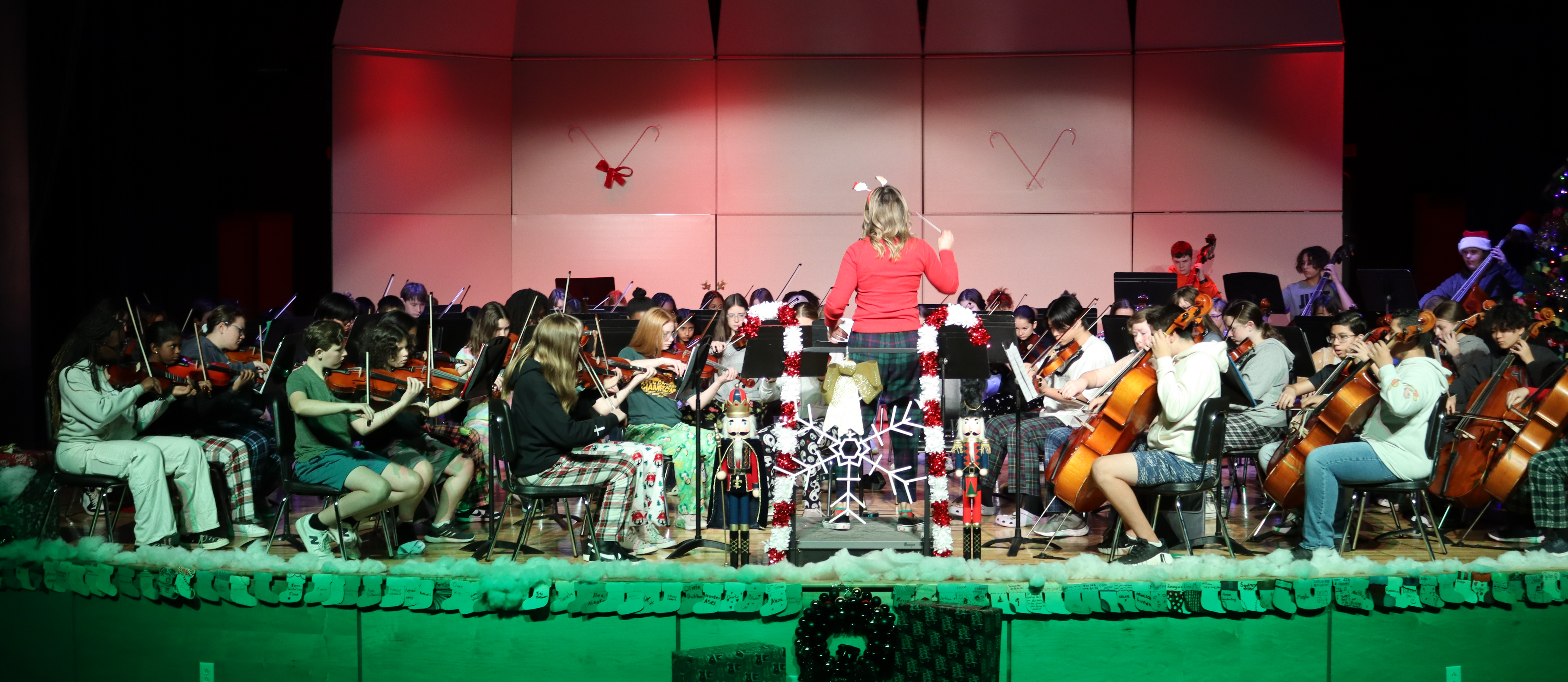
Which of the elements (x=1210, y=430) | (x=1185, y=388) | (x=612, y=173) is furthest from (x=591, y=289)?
(x=1210, y=430)

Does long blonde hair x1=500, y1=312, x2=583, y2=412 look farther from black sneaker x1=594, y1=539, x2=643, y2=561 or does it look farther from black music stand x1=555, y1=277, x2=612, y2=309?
black music stand x1=555, y1=277, x2=612, y2=309

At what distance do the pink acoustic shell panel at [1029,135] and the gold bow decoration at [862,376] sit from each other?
19.8 ft

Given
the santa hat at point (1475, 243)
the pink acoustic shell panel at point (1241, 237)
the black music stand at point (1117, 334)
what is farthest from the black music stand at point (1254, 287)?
the black music stand at point (1117, 334)

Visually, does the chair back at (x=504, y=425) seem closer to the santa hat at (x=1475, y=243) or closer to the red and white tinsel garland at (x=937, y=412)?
the red and white tinsel garland at (x=937, y=412)

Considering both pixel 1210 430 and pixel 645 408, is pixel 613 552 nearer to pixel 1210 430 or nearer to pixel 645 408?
pixel 645 408

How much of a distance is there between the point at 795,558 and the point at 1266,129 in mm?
7714

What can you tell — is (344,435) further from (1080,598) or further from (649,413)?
(1080,598)

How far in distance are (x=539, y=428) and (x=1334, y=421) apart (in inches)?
127

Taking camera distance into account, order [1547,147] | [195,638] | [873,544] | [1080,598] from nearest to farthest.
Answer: [1080,598], [195,638], [873,544], [1547,147]

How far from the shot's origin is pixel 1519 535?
4.62 meters

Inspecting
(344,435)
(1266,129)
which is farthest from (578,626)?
(1266,129)

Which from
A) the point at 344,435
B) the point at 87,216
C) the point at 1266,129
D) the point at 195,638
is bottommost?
the point at 195,638

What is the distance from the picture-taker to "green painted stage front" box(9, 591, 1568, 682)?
11.3 ft

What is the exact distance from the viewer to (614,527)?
4270 mm
